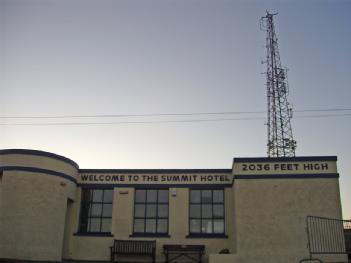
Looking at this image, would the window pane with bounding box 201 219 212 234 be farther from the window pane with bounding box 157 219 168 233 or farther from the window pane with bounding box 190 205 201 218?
the window pane with bounding box 157 219 168 233

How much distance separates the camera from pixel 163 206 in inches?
860

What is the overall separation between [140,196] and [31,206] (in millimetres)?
5478

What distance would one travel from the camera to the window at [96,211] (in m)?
21.8

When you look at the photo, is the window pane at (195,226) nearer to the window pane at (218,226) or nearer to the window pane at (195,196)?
the window pane at (218,226)

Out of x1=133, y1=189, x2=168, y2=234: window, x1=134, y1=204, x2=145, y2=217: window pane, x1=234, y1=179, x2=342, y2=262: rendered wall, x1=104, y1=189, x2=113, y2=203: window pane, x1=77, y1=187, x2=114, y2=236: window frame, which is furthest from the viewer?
x1=104, y1=189, x2=113, y2=203: window pane

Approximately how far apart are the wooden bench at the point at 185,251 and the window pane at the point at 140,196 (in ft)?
8.92

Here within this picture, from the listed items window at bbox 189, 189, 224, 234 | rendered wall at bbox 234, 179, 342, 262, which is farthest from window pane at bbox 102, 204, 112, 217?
rendered wall at bbox 234, 179, 342, 262

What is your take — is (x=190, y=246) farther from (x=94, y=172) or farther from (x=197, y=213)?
(x=94, y=172)

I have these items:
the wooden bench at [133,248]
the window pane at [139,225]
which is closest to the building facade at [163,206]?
the window pane at [139,225]

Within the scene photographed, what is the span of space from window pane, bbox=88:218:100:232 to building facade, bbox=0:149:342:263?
0.16 ft

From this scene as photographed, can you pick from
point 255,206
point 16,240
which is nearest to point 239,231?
point 255,206

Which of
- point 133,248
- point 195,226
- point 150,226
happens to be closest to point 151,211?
point 150,226

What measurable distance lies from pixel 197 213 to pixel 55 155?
24.1 feet

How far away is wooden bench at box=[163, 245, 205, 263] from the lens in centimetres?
2033
